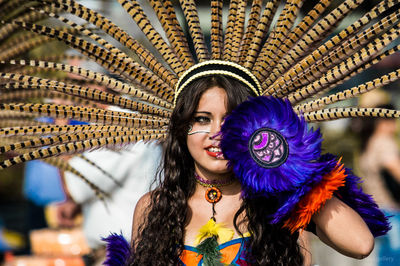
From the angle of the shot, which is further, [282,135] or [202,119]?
[202,119]

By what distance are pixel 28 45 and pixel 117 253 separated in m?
1.53

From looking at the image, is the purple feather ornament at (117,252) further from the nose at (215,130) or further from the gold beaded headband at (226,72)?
the gold beaded headband at (226,72)

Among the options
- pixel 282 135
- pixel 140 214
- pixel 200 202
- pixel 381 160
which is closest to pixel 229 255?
pixel 200 202

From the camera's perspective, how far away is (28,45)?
11.1 feet

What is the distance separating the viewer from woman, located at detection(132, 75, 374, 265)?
7.63 ft

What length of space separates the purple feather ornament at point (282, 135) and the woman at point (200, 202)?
0.74 ft

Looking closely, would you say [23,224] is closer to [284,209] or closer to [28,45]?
[28,45]

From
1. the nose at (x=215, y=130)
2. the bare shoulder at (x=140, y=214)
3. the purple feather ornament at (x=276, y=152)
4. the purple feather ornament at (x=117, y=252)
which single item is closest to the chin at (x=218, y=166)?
the nose at (x=215, y=130)

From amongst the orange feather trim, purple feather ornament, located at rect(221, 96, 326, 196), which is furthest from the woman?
purple feather ornament, located at rect(221, 96, 326, 196)

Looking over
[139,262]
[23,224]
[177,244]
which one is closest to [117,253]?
[139,262]

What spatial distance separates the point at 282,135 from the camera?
2014 mm

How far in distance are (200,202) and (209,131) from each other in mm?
375

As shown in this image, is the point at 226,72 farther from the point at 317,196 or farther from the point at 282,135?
the point at 317,196

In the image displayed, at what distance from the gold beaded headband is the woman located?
1.0 inches
